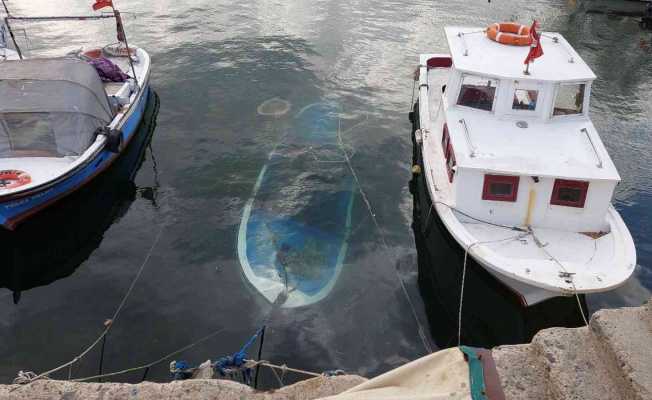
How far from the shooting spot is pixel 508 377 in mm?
4477

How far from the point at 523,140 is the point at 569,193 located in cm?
197

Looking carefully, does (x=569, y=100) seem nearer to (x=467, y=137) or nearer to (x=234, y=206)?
(x=467, y=137)

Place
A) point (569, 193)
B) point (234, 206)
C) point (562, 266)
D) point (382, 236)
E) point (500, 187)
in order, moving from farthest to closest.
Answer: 1. point (234, 206)
2. point (382, 236)
3. point (500, 187)
4. point (569, 193)
5. point (562, 266)

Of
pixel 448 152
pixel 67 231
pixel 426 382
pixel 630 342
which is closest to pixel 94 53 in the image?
pixel 67 231

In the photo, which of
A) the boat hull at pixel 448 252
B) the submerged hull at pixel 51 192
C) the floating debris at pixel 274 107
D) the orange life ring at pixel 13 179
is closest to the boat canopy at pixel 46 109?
the submerged hull at pixel 51 192

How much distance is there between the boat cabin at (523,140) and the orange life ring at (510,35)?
22 centimetres

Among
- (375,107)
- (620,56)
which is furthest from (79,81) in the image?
(620,56)

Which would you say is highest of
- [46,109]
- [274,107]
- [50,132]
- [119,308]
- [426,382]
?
[426,382]

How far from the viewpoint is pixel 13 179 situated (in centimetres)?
1312

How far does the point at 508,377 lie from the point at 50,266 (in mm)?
12382

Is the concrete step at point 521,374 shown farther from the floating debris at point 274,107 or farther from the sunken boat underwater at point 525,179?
the floating debris at point 274,107

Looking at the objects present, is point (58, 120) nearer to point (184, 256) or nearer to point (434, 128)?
point (184, 256)

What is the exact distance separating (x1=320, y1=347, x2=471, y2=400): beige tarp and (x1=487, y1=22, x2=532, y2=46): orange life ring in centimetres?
1290

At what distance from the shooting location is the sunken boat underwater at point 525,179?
1020cm
